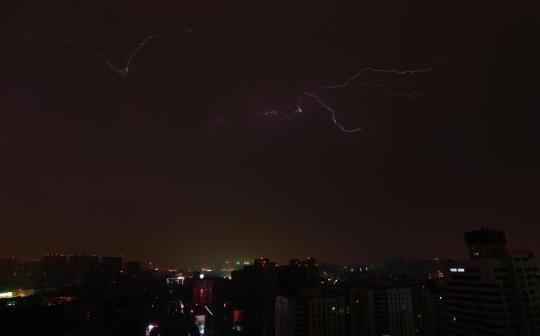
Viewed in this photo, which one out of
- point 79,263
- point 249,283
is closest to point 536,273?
point 249,283

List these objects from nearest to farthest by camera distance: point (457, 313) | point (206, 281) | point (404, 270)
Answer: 1. point (457, 313)
2. point (206, 281)
3. point (404, 270)

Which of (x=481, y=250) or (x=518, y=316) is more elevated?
(x=481, y=250)

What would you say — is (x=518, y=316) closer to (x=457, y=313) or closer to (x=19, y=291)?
(x=457, y=313)

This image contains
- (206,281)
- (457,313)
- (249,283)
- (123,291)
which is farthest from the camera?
(206,281)

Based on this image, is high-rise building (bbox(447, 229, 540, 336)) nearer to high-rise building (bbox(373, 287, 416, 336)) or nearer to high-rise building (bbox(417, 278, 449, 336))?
high-rise building (bbox(373, 287, 416, 336))

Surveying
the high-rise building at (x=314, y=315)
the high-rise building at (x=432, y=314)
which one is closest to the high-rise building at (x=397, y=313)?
the high-rise building at (x=432, y=314)

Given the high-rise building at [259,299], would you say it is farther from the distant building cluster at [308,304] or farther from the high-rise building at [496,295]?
the high-rise building at [496,295]

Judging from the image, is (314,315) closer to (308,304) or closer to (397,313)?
(308,304)

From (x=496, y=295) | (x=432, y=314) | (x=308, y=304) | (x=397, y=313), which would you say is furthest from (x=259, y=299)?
(x=496, y=295)
